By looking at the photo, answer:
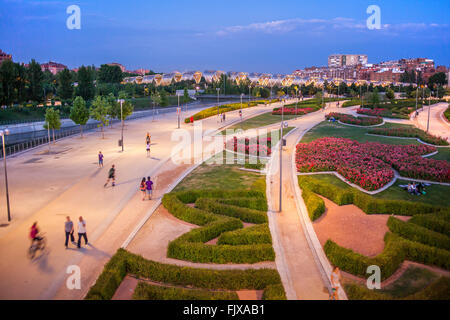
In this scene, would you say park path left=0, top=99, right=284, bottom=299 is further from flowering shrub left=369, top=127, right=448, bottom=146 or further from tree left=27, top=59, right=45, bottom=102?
tree left=27, top=59, right=45, bottom=102

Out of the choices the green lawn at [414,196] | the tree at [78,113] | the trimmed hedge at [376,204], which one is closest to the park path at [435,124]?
the green lawn at [414,196]

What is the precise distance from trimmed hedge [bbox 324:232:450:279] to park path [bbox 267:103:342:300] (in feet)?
2.88

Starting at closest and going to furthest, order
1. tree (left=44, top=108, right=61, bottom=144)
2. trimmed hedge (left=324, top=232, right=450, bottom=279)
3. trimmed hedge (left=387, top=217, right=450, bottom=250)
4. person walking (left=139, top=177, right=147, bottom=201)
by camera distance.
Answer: trimmed hedge (left=324, top=232, right=450, bottom=279) < trimmed hedge (left=387, top=217, right=450, bottom=250) < person walking (left=139, top=177, right=147, bottom=201) < tree (left=44, top=108, right=61, bottom=144)

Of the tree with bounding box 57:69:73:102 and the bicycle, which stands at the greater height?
the tree with bounding box 57:69:73:102

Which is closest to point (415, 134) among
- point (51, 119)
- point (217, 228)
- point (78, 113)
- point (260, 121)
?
point (260, 121)

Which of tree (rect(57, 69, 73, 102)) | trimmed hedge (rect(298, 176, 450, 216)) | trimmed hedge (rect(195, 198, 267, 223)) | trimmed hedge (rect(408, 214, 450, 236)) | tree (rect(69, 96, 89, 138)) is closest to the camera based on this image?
trimmed hedge (rect(408, 214, 450, 236))

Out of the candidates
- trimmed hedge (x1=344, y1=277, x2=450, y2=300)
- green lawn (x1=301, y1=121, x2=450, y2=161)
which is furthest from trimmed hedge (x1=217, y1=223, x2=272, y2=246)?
green lawn (x1=301, y1=121, x2=450, y2=161)

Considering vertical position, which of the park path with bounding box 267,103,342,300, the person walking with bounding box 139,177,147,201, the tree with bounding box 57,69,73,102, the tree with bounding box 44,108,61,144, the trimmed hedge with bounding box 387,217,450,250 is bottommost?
the park path with bounding box 267,103,342,300

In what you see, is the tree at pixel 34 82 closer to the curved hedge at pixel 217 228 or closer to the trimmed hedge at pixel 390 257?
the curved hedge at pixel 217 228

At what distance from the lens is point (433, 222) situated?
1627 cm

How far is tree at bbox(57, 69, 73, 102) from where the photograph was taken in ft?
249

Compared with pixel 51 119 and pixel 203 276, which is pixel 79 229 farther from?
pixel 51 119

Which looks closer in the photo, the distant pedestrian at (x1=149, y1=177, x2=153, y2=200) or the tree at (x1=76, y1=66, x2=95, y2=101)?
the distant pedestrian at (x1=149, y1=177, x2=153, y2=200)

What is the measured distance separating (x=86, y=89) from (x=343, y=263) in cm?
7568
